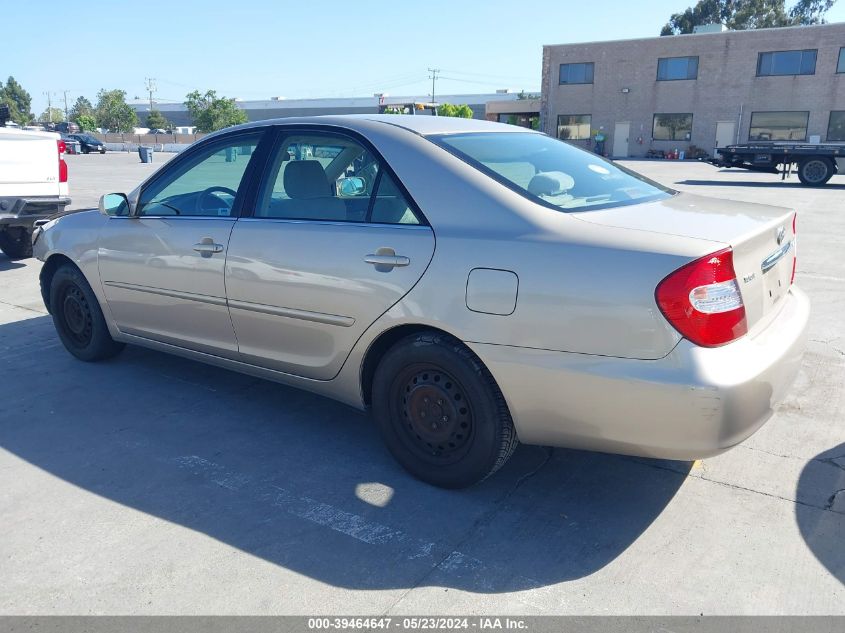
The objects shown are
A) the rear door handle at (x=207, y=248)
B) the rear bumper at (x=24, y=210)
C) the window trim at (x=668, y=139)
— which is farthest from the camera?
the window trim at (x=668, y=139)

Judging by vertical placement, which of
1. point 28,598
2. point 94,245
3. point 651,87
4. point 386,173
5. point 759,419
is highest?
point 651,87

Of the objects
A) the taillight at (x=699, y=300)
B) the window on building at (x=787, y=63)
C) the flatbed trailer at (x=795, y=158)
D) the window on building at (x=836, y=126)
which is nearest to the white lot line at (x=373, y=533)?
the taillight at (x=699, y=300)

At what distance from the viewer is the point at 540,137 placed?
13.4 feet

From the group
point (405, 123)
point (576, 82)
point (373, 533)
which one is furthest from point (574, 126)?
point (373, 533)

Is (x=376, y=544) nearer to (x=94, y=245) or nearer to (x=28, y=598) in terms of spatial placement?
(x=28, y=598)

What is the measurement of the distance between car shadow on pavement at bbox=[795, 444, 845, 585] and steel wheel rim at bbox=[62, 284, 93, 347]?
4437 millimetres

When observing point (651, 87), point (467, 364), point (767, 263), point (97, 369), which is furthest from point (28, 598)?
point (651, 87)

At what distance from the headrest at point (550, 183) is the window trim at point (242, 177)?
156 cm

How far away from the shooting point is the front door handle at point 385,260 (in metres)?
3.11

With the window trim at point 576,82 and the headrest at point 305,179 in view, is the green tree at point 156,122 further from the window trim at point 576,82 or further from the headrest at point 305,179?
the headrest at point 305,179

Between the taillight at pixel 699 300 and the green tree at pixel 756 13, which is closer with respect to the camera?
the taillight at pixel 699 300

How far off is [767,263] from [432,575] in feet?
6.21

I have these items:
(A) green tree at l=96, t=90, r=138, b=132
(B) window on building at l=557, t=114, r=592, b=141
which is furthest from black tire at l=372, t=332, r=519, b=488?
(A) green tree at l=96, t=90, r=138, b=132

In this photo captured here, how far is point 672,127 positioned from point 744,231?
151 feet
